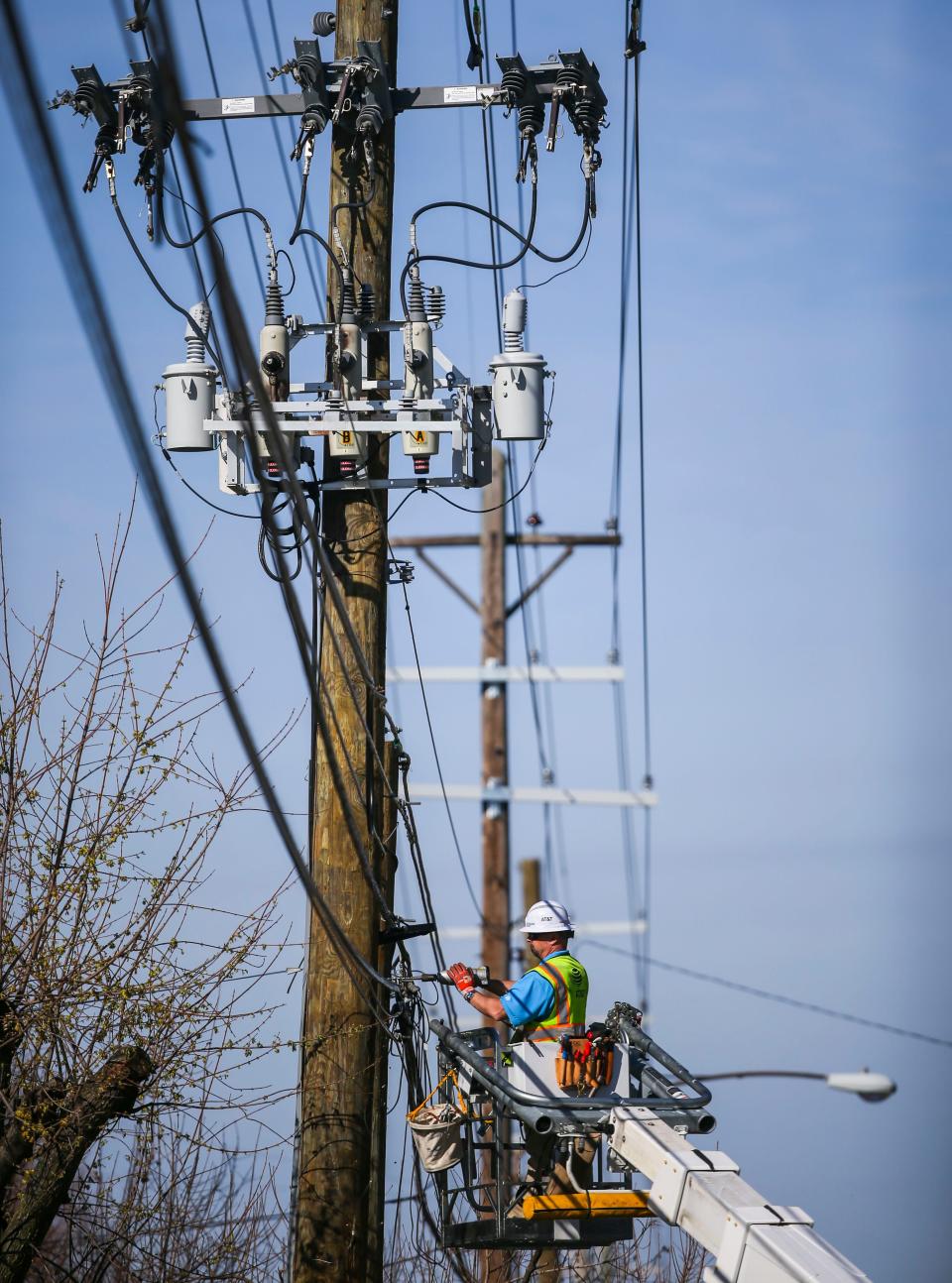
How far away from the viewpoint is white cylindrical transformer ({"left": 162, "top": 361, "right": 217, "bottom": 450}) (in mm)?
8523

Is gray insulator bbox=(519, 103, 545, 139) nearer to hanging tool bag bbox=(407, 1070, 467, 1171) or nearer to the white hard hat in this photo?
the white hard hat

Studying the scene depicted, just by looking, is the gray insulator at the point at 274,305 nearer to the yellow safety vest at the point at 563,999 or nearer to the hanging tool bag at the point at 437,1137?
the yellow safety vest at the point at 563,999

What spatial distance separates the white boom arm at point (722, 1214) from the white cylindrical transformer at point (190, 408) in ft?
13.3

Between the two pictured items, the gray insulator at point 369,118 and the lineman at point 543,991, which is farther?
the gray insulator at point 369,118

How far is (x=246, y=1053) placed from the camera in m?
8.34

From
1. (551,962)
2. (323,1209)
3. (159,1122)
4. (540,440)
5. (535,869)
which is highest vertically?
(535,869)

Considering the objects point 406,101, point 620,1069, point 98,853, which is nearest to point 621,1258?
point 620,1069

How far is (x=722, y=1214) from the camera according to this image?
6.42 metres

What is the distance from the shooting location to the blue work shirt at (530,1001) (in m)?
7.76

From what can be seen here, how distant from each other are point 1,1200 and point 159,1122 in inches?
49.9

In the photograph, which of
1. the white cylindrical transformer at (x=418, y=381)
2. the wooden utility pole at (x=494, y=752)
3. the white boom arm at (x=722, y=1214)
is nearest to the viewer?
→ the white boom arm at (x=722, y=1214)

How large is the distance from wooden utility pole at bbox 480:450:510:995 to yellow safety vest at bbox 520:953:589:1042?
11941 millimetres

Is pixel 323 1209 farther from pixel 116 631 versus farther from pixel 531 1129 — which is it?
pixel 116 631

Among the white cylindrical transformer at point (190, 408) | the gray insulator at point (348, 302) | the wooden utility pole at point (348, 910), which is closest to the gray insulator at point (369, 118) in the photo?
the wooden utility pole at point (348, 910)
